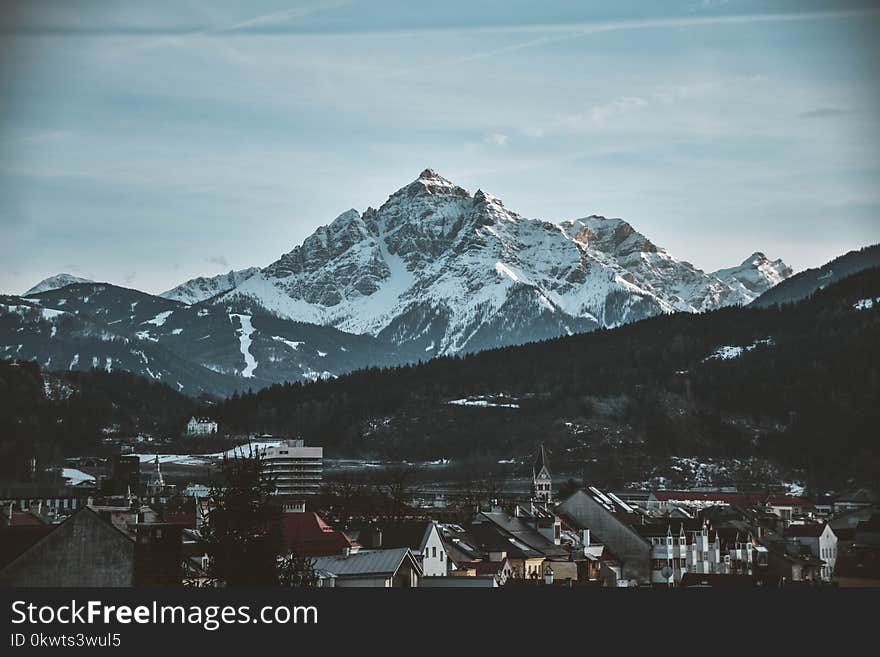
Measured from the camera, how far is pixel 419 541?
228 ft

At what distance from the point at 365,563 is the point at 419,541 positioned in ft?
20.3

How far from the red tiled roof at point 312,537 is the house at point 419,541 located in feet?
3.45

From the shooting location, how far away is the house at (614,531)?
94.8 m

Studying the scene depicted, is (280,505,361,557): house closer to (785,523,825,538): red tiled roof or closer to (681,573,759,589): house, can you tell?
(681,573,759,589): house

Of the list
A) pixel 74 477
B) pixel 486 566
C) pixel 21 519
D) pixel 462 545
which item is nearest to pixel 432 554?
pixel 486 566

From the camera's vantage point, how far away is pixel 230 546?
53.2m

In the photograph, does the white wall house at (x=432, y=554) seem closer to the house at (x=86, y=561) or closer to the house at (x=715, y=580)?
the house at (x=86, y=561)

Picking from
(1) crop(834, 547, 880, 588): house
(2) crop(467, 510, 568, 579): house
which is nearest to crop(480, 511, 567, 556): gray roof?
(2) crop(467, 510, 568, 579): house

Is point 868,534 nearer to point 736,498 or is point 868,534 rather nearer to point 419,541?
point 419,541

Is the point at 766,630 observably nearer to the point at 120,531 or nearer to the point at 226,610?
the point at 226,610

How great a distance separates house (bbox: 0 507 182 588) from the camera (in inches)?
2188

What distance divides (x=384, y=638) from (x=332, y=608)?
2095 millimetres

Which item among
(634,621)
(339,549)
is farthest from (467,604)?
(339,549)

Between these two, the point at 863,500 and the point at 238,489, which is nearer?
the point at 238,489
